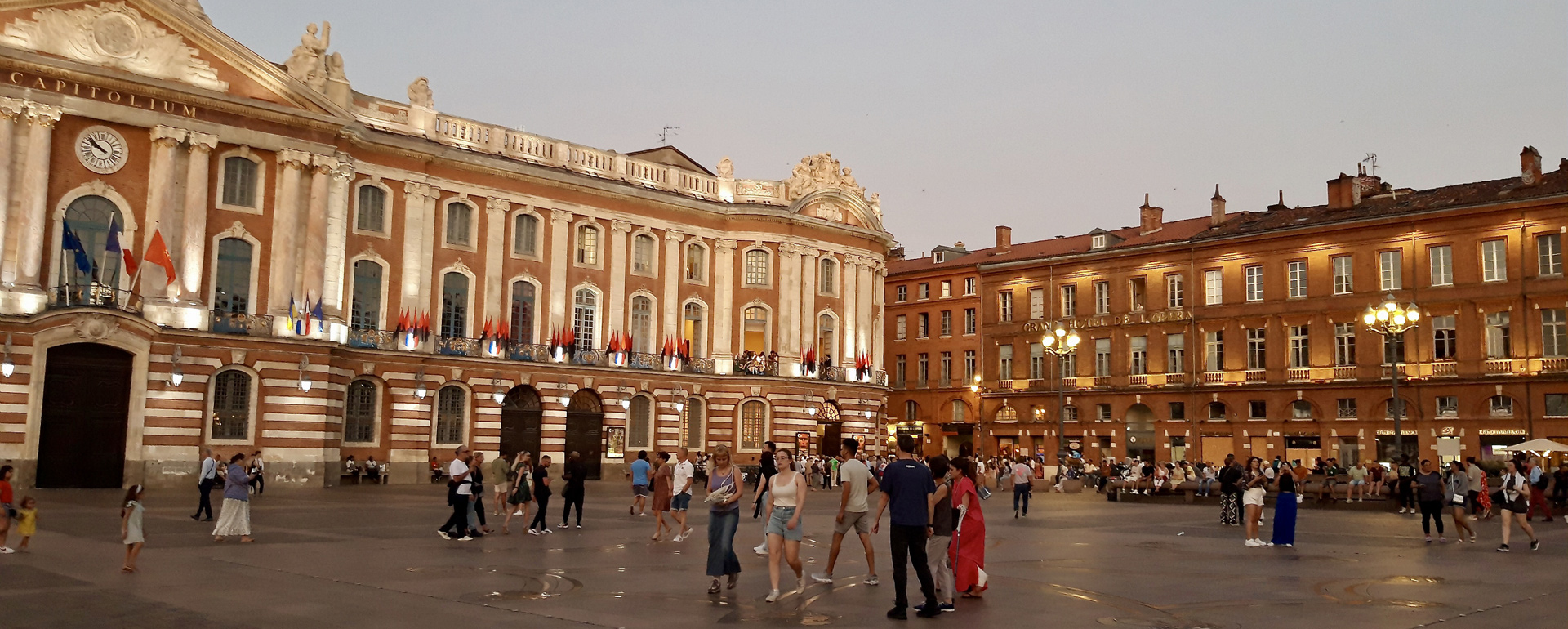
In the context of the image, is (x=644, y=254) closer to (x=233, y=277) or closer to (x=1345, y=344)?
(x=233, y=277)

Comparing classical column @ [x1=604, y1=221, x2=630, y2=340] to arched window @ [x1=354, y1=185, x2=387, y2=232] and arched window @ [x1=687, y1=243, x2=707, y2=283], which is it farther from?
arched window @ [x1=354, y1=185, x2=387, y2=232]

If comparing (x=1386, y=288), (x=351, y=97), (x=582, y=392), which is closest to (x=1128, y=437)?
(x=1386, y=288)

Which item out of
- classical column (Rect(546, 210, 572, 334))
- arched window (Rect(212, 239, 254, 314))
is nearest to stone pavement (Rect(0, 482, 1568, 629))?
arched window (Rect(212, 239, 254, 314))

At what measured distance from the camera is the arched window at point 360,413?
137 feet

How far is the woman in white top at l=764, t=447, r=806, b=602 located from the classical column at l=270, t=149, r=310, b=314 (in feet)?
94.5

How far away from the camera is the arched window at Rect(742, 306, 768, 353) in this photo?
53.5m

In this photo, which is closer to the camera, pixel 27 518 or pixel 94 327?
pixel 27 518

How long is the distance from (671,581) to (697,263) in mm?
38056

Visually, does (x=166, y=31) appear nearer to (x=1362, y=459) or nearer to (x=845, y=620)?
(x=845, y=620)

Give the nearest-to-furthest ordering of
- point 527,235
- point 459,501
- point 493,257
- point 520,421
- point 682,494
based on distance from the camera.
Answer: point 459,501 < point 682,494 < point 493,257 < point 520,421 < point 527,235

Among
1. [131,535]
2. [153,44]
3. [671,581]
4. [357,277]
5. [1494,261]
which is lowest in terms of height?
[671,581]

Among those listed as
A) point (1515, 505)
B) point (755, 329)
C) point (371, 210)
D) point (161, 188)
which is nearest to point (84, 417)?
point (161, 188)

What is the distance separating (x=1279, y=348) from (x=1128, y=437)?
29.2 feet

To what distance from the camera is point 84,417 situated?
114 ft
